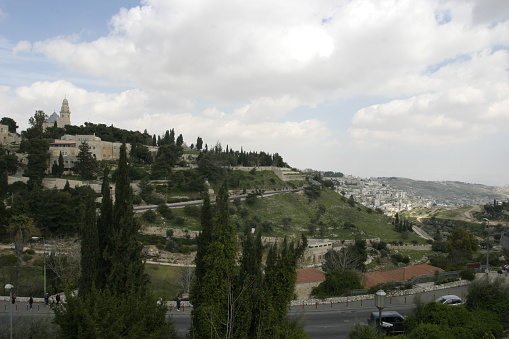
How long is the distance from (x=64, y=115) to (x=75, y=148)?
27.4 metres

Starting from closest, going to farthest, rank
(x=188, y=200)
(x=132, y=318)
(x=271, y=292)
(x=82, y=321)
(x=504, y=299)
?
1. (x=82, y=321)
2. (x=132, y=318)
3. (x=271, y=292)
4. (x=504, y=299)
5. (x=188, y=200)

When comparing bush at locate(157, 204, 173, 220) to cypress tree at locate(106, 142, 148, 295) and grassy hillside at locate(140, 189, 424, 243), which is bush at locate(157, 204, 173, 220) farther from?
cypress tree at locate(106, 142, 148, 295)

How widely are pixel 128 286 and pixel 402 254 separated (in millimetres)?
45511

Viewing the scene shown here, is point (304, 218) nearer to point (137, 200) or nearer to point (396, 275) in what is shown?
point (137, 200)

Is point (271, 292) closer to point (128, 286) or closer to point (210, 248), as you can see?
point (210, 248)

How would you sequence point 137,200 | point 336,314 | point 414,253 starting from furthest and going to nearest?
point 137,200 < point 414,253 < point 336,314

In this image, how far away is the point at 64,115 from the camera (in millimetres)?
84312

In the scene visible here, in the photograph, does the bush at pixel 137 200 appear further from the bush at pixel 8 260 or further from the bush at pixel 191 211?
the bush at pixel 8 260

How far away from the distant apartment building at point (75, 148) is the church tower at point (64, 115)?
57.0 ft

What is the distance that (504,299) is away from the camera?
1664 cm

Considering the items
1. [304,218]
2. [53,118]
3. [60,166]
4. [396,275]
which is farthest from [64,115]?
[396,275]

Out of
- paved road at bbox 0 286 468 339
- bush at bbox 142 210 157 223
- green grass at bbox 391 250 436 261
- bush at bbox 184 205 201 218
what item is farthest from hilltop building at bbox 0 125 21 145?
green grass at bbox 391 250 436 261

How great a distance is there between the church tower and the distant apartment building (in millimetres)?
17379

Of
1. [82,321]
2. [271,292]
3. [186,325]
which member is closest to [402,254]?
[186,325]
